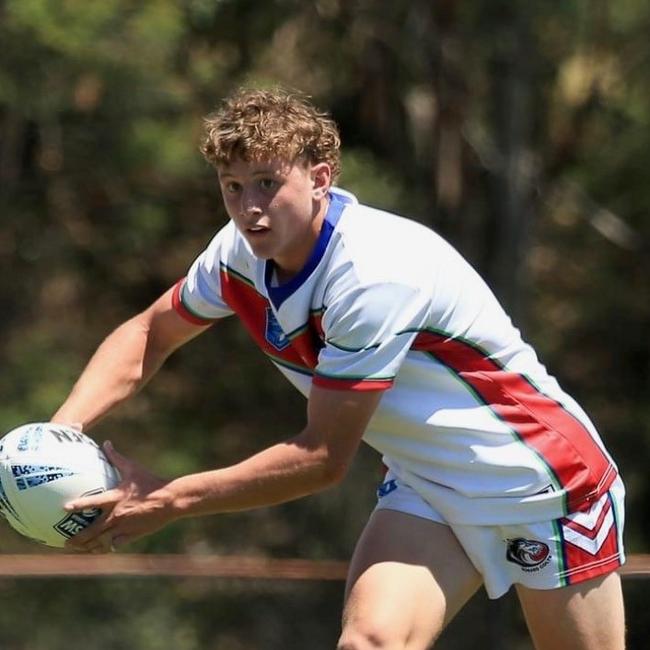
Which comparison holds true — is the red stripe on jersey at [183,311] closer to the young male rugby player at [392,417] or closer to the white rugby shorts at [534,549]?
the young male rugby player at [392,417]

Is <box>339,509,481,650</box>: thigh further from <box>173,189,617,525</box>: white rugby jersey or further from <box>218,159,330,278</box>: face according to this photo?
<box>218,159,330,278</box>: face

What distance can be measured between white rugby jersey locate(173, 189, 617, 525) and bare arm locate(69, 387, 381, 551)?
0.18ft

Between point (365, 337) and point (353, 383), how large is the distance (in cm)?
9

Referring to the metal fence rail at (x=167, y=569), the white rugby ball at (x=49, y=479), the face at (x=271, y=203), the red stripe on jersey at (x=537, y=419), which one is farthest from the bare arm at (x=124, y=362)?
the metal fence rail at (x=167, y=569)

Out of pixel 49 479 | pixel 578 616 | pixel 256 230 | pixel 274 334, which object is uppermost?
pixel 256 230

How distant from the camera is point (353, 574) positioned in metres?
3.49

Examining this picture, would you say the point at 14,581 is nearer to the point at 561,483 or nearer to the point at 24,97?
the point at 561,483

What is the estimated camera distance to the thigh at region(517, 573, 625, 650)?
3523 mm

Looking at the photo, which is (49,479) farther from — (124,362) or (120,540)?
(124,362)

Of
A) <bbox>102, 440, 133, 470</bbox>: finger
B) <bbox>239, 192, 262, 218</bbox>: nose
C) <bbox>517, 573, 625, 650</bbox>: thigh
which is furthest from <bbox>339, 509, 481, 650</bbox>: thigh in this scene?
<bbox>239, 192, 262, 218</bbox>: nose

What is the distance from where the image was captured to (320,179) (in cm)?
334

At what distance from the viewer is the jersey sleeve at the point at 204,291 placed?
370 centimetres

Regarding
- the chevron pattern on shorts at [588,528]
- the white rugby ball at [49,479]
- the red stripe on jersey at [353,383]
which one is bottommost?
the chevron pattern on shorts at [588,528]

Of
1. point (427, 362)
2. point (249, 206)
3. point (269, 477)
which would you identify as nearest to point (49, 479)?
point (269, 477)
